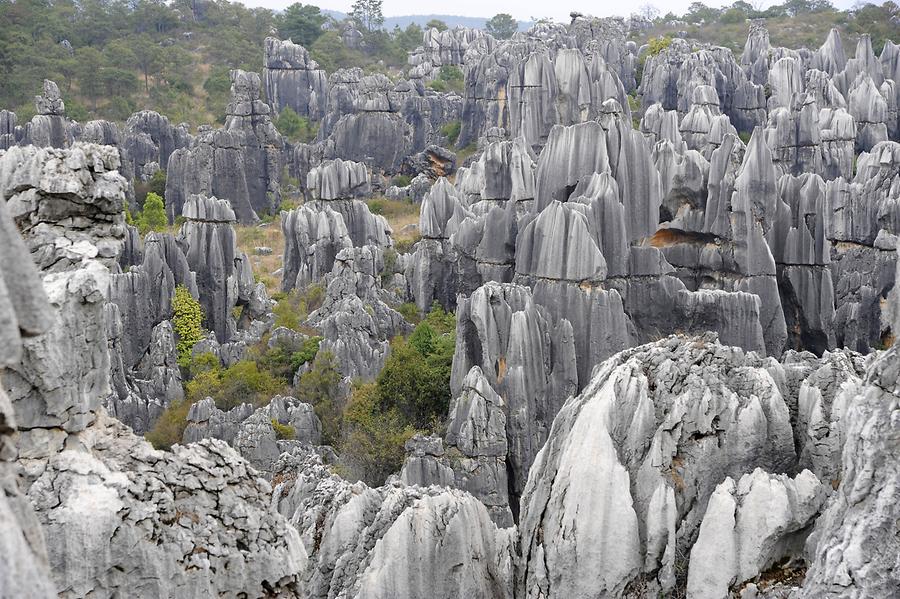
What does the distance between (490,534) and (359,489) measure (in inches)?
72.8

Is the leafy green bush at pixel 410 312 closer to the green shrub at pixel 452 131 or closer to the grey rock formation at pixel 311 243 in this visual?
the grey rock formation at pixel 311 243

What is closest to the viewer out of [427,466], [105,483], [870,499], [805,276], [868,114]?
[870,499]

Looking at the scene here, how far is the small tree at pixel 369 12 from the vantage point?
89438 mm

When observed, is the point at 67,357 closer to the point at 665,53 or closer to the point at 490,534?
the point at 490,534

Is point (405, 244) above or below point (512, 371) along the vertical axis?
above

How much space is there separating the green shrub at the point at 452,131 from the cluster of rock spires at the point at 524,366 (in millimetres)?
7642

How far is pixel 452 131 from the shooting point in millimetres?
55594

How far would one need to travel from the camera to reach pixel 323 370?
2284 cm

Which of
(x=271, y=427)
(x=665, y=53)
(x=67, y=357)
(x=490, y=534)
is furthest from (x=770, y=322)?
(x=665, y=53)

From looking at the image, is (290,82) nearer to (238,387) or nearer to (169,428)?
(238,387)

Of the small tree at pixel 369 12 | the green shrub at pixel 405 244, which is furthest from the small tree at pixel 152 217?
the small tree at pixel 369 12

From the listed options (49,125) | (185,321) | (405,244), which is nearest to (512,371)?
(185,321)

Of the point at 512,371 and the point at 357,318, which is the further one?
the point at 357,318

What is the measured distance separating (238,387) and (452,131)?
35127 millimetres
